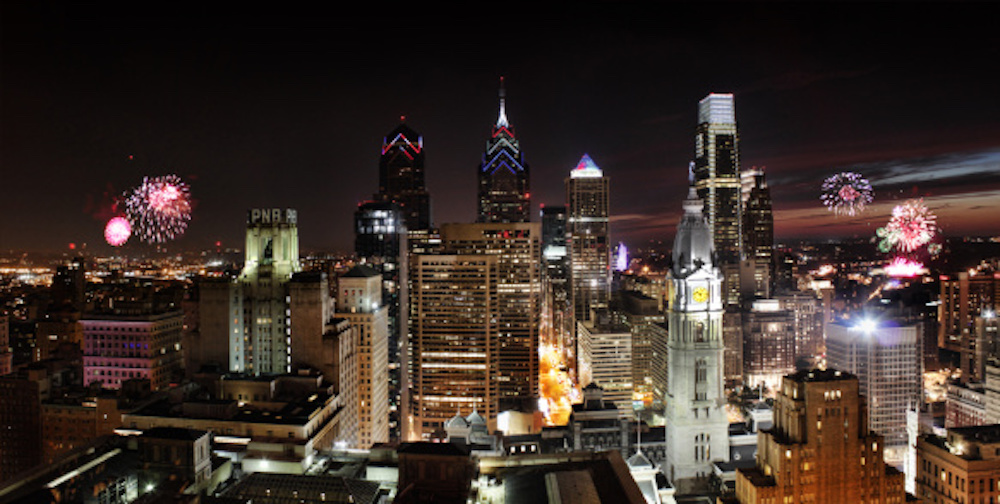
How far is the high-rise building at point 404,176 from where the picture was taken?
359ft

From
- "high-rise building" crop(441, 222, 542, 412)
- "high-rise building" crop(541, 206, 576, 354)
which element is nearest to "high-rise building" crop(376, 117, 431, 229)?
"high-rise building" crop(541, 206, 576, 354)

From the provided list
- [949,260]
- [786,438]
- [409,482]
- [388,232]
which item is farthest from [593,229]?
[409,482]

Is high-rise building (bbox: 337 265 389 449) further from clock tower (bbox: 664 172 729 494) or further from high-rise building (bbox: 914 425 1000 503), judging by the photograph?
high-rise building (bbox: 914 425 1000 503)

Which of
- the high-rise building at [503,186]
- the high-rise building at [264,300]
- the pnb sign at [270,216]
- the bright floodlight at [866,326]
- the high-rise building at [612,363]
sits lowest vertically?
the high-rise building at [612,363]

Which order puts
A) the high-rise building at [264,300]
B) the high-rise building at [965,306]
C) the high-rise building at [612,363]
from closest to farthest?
the high-rise building at [264,300] → the high-rise building at [965,306] → the high-rise building at [612,363]

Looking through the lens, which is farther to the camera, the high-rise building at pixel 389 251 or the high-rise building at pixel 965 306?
the high-rise building at pixel 389 251

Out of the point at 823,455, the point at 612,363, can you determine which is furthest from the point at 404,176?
the point at 823,455

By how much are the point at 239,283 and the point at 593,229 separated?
77.5 meters

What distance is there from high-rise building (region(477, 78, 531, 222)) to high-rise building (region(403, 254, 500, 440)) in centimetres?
4054

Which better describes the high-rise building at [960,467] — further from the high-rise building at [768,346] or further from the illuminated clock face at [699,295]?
the high-rise building at [768,346]

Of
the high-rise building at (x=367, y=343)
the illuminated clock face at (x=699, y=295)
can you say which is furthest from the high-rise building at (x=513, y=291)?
the illuminated clock face at (x=699, y=295)

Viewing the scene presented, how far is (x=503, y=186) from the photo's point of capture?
106 meters

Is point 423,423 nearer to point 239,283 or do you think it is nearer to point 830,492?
point 239,283

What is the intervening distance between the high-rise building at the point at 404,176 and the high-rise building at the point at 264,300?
71.4 m
